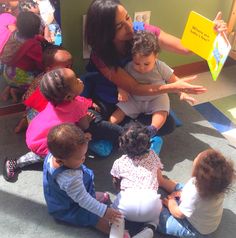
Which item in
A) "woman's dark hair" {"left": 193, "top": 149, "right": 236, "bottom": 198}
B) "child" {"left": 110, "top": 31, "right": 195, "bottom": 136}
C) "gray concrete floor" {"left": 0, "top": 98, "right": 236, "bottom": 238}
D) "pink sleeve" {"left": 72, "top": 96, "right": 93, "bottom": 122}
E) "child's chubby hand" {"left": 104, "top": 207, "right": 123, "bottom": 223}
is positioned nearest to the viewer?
"woman's dark hair" {"left": 193, "top": 149, "right": 236, "bottom": 198}

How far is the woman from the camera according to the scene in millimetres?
1535

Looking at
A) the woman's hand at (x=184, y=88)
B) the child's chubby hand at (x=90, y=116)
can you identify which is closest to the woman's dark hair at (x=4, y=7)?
the child's chubby hand at (x=90, y=116)

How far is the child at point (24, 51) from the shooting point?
1675mm

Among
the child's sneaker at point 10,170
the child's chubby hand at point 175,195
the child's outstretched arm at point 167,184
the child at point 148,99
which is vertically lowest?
the child's sneaker at point 10,170

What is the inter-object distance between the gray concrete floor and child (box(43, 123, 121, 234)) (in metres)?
0.06

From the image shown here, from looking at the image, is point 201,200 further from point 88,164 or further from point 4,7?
point 4,7

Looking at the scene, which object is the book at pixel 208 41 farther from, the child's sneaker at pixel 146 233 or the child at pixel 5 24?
the child at pixel 5 24

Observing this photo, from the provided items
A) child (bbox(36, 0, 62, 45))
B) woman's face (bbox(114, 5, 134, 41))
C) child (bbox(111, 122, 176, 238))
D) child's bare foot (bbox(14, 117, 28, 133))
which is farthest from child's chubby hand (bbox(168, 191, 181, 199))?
child (bbox(36, 0, 62, 45))

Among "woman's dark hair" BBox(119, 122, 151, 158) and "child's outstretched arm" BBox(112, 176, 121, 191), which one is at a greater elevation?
"woman's dark hair" BBox(119, 122, 151, 158)

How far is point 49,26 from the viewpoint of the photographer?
5.91ft

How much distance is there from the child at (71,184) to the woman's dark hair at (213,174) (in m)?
0.33

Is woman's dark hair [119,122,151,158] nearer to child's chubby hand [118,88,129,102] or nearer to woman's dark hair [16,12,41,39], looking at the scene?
child's chubby hand [118,88,129,102]

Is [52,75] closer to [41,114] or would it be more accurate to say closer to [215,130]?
[41,114]

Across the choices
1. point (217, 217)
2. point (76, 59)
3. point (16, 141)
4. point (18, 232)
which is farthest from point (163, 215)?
point (76, 59)
